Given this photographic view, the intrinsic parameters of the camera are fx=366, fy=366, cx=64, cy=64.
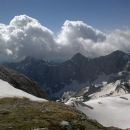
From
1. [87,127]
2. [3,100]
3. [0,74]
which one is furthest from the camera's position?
[0,74]

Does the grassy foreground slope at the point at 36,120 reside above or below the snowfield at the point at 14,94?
below

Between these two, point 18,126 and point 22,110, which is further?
point 22,110

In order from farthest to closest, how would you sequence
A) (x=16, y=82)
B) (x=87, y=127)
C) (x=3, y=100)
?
(x=16, y=82) < (x=3, y=100) < (x=87, y=127)

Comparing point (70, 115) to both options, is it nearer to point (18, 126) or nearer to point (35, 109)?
point (35, 109)

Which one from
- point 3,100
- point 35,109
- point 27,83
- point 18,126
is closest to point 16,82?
point 27,83

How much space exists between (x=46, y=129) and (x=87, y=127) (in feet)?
19.2

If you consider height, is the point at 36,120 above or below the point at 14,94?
below

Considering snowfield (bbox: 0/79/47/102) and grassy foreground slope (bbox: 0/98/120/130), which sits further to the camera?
snowfield (bbox: 0/79/47/102)

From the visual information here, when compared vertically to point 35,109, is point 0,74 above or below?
above

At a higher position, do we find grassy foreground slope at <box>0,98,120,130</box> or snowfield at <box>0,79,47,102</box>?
snowfield at <box>0,79,47,102</box>

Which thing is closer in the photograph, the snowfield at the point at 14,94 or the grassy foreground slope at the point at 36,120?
the grassy foreground slope at the point at 36,120

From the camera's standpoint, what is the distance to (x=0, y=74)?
102938mm

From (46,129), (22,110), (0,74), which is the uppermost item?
(0,74)

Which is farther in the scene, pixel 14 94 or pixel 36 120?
pixel 14 94
